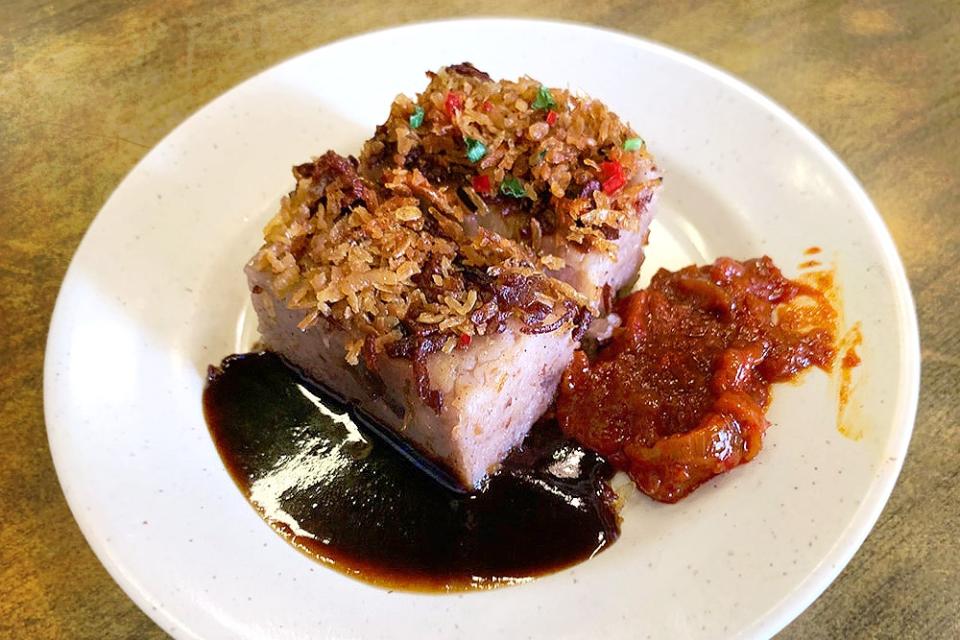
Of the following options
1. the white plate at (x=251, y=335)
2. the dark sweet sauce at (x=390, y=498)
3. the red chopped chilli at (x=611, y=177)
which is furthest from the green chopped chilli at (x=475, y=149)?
the dark sweet sauce at (x=390, y=498)

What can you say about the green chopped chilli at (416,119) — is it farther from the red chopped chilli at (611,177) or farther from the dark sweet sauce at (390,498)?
the dark sweet sauce at (390,498)

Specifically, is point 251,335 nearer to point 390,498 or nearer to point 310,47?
point 390,498

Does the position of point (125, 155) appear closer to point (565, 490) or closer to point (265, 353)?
point (265, 353)

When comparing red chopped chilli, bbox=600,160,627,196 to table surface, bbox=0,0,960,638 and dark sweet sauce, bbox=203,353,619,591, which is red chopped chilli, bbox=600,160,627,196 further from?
table surface, bbox=0,0,960,638

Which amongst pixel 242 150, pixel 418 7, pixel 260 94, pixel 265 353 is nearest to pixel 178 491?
pixel 265 353

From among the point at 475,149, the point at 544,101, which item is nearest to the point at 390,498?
the point at 475,149
